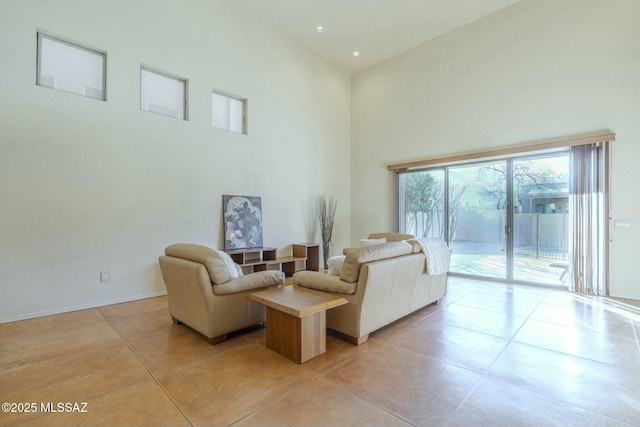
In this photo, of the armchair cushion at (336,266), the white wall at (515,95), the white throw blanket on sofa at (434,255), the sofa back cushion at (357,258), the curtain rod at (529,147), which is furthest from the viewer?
the curtain rod at (529,147)

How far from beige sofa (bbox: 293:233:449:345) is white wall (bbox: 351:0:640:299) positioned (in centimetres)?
343

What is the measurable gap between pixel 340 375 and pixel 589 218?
467 centimetres

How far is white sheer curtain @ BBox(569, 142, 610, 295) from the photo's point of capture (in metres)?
4.30

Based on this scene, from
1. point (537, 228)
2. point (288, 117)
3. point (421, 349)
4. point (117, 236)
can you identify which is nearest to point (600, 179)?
point (537, 228)

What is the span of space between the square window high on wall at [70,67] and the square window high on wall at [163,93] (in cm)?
50

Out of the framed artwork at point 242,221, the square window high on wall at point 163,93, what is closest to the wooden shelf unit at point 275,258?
the framed artwork at point 242,221

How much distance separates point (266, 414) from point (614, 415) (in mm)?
2076

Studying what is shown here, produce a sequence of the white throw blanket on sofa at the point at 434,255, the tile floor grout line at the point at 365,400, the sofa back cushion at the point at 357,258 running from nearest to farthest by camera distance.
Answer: the tile floor grout line at the point at 365,400 < the sofa back cushion at the point at 357,258 < the white throw blanket on sofa at the point at 434,255

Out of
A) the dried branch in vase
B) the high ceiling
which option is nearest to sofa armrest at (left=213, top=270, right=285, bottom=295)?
the dried branch in vase

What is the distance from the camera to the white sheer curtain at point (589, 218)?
4305mm

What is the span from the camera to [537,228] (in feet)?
16.5

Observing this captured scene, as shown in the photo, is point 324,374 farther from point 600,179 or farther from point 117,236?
point 600,179

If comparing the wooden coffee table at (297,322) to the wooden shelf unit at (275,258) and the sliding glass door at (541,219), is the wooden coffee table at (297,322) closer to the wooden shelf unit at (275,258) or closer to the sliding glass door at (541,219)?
the wooden shelf unit at (275,258)

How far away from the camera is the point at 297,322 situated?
2334mm
